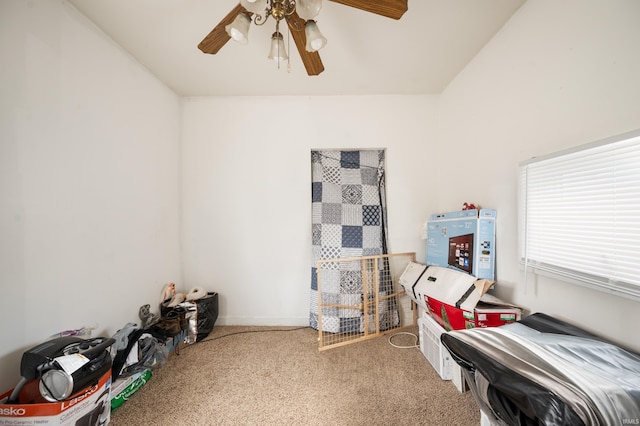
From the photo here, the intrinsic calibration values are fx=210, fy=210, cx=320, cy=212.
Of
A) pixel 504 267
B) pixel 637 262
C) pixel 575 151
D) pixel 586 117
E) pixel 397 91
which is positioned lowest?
pixel 504 267

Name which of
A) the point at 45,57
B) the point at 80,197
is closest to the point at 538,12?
the point at 45,57

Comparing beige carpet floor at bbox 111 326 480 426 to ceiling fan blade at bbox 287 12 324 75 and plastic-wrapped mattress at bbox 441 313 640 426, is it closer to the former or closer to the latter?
plastic-wrapped mattress at bbox 441 313 640 426

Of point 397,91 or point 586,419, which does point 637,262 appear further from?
point 397,91

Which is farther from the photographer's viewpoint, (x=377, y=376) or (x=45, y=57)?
(x=377, y=376)

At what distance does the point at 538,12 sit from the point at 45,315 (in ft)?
10.8

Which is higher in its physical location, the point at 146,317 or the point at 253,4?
the point at 253,4

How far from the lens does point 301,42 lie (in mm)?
1206

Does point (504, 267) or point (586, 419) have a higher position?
point (504, 267)

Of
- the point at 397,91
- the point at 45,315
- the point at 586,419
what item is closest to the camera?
the point at 586,419

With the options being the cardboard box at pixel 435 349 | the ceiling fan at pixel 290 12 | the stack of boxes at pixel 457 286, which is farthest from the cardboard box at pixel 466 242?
the ceiling fan at pixel 290 12

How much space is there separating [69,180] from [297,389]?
200cm

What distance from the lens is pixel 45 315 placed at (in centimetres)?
118

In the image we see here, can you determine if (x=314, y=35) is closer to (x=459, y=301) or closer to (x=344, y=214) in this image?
(x=344, y=214)

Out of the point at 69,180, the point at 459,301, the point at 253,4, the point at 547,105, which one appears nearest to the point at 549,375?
the point at 459,301
